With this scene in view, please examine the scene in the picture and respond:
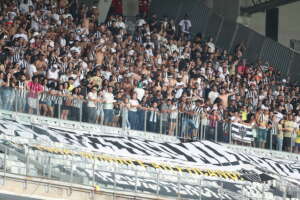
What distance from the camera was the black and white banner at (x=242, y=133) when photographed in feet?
96.9

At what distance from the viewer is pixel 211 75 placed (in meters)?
32.8

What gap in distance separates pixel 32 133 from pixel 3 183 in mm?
3392

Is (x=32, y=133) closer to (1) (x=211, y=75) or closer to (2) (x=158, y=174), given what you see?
(2) (x=158, y=174)

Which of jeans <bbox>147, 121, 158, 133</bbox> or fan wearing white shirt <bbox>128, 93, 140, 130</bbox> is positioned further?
jeans <bbox>147, 121, 158, 133</bbox>

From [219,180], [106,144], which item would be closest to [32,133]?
[106,144]

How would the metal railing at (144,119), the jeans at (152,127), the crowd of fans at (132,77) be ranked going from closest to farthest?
the metal railing at (144,119) < the crowd of fans at (132,77) < the jeans at (152,127)

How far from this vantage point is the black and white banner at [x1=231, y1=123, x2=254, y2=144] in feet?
96.9

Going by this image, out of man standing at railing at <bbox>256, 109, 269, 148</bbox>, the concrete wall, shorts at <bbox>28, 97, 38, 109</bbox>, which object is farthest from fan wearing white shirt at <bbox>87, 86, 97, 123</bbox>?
the concrete wall

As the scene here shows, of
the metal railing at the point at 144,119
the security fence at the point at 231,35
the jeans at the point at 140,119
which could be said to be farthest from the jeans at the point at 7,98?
the security fence at the point at 231,35

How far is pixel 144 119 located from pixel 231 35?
10543 mm

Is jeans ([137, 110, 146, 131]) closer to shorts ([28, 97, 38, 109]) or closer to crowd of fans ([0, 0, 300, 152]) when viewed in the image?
crowd of fans ([0, 0, 300, 152])

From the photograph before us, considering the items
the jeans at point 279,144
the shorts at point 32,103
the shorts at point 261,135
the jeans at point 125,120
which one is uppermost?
the shorts at point 32,103

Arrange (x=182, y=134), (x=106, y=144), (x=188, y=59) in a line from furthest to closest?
(x=188, y=59) → (x=182, y=134) → (x=106, y=144)

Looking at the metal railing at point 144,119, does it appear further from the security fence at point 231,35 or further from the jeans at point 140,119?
the security fence at point 231,35
